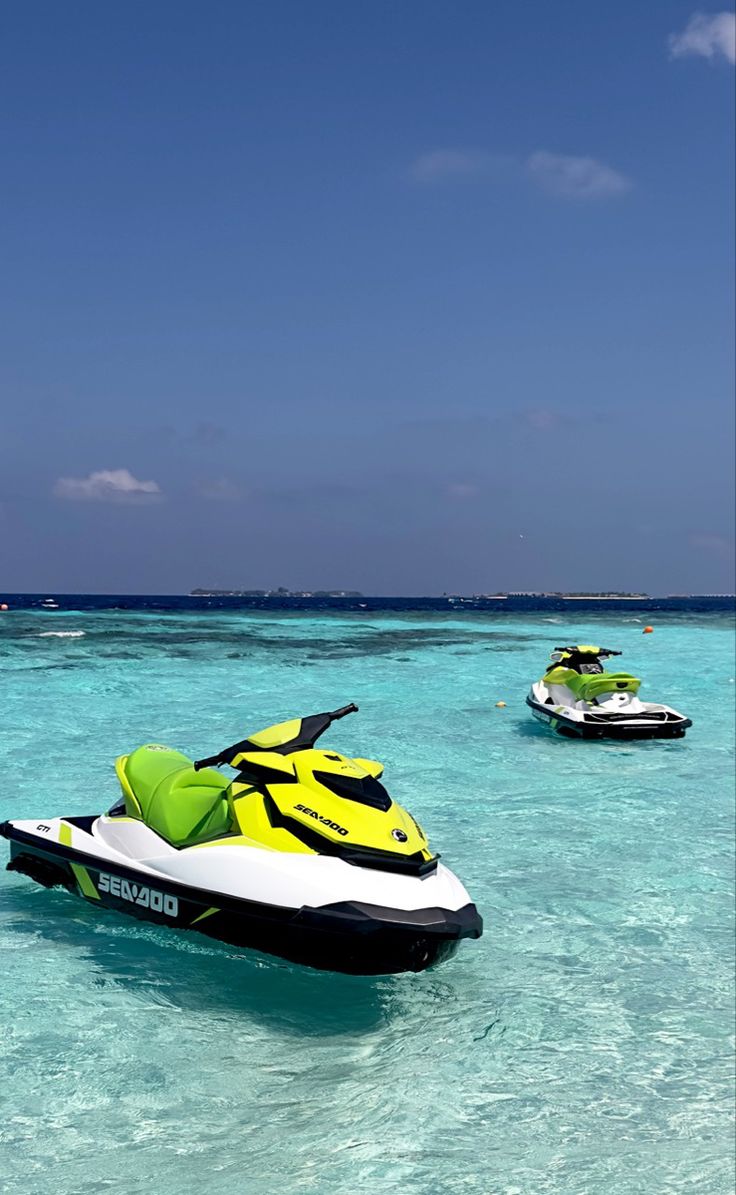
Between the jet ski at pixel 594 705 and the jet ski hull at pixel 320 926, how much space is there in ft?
28.2

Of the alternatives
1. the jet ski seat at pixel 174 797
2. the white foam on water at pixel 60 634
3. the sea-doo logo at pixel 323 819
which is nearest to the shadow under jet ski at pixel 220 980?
the jet ski seat at pixel 174 797

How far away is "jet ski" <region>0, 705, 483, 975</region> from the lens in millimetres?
4043

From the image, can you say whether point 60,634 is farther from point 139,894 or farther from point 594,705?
point 139,894

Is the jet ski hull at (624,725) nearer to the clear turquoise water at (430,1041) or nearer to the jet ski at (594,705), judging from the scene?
the jet ski at (594,705)

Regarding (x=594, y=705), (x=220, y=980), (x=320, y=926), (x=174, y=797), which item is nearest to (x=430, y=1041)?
(x=320, y=926)

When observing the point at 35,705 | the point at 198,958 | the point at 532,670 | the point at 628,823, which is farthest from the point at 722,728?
the point at 198,958

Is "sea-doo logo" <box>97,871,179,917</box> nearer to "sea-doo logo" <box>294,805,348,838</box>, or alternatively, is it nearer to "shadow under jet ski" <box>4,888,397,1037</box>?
"shadow under jet ski" <box>4,888,397,1037</box>

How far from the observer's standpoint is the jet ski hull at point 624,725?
12359mm

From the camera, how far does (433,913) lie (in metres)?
4.05

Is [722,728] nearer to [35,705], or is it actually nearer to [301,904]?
[35,705]

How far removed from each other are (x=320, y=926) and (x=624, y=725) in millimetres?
9073

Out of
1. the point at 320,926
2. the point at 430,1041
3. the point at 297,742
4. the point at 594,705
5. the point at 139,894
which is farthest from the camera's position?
the point at 594,705

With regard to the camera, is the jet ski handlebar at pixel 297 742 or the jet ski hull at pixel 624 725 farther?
the jet ski hull at pixel 624 725

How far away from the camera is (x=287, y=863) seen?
4230mm
